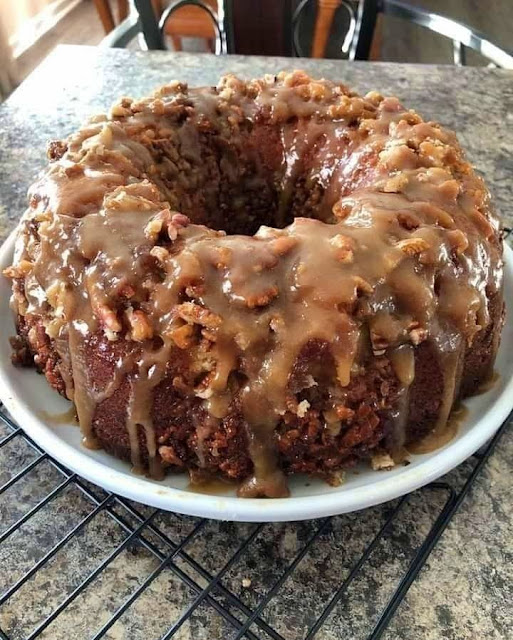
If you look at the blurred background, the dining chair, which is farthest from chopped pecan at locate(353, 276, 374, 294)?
the blurred background

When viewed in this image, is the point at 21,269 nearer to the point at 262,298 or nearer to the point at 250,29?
the point at 262,298

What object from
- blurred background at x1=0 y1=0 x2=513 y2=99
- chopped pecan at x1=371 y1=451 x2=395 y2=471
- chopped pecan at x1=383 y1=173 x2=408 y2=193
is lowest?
blurred background at x1=0 y1=0 x2=513 y2=99

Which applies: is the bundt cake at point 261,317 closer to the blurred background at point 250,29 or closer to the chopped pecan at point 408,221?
the chopped pecan at point 408,221

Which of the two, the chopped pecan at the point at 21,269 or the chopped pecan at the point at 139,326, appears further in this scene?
the chopped pecan at the point at 21,269

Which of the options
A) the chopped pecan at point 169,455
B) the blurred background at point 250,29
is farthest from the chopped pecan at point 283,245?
the blurred background at point 250,29

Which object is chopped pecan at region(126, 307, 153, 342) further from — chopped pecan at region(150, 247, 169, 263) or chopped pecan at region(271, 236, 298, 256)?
chopped pecan at region(271, 236, 298, 256)
